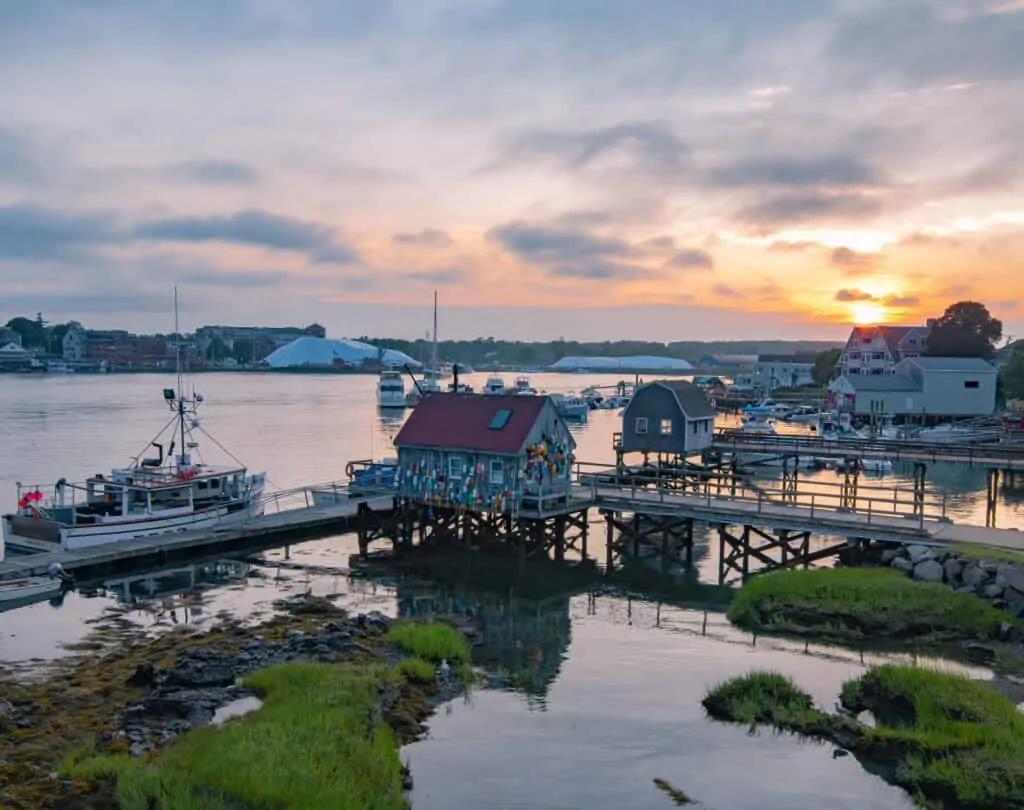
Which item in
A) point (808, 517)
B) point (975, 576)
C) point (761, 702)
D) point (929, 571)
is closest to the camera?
point (761, 702)

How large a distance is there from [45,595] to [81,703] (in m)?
11.2

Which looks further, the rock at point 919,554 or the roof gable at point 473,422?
the roof gable at point 473,422

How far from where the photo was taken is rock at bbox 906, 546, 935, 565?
94.3 ft

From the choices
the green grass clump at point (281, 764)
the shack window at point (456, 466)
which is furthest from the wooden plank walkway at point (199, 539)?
the green grass clump at point (281, 764)

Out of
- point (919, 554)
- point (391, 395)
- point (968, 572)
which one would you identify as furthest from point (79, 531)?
point (391, 395)

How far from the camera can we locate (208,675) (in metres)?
20.9

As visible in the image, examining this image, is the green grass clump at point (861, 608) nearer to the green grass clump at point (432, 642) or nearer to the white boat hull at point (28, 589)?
the green grass clump at point (432, 642)

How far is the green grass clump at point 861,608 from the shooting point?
2519 cm

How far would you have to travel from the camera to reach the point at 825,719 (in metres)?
19.2

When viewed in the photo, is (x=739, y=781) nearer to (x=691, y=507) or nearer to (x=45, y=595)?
(x=691, y=507)

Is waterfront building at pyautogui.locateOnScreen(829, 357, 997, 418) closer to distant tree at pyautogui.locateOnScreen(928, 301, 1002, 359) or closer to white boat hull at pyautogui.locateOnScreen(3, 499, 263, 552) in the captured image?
distant tree at pyautogui.locateOnScreen(928, 301, 1002, 359)

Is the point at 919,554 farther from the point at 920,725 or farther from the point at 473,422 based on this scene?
the point at 473,422

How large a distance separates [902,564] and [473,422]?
52.8ft

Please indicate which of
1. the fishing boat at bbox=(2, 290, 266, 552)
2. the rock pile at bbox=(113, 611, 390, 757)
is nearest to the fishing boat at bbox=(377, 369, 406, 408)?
the fishing boat at bbox=(2, 290, 266, 552)
